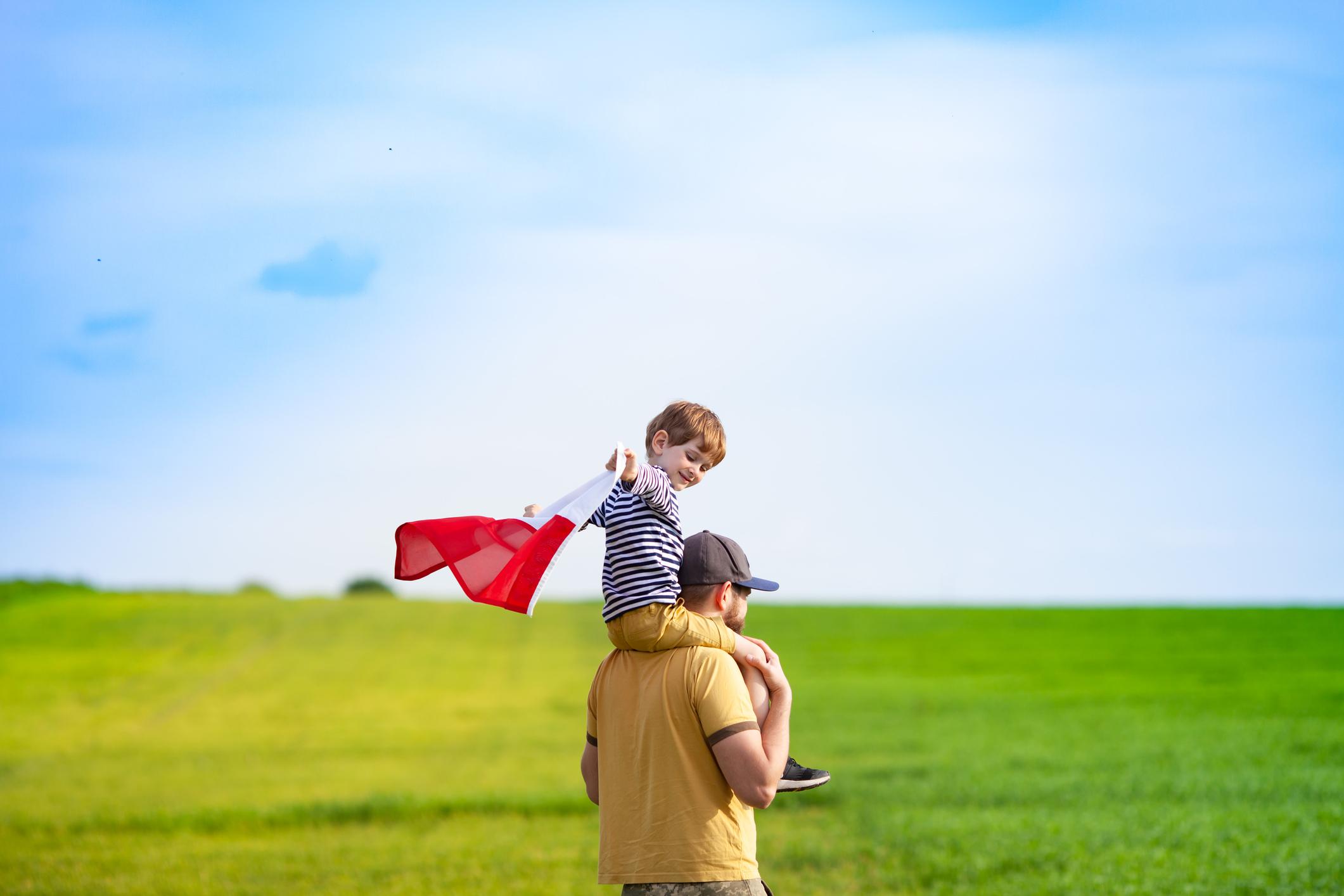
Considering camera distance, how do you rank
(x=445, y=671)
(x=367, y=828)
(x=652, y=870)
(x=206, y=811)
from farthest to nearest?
(x=445, y=671) → (x=206, y=811) → (x=367, y=828) → (x=652, y=870)

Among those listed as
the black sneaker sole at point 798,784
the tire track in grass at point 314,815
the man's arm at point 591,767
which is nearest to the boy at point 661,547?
the black sneaker sole at point 798,784

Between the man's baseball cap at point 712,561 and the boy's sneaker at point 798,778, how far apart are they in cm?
71

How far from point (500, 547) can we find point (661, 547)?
23.1 inches

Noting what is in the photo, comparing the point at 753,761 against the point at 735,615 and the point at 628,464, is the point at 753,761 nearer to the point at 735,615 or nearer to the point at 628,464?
the point at 735,615

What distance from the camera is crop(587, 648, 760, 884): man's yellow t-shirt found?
4.14m

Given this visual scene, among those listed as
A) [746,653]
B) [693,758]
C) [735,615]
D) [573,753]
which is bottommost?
[573,753]

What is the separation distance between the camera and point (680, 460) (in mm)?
4215

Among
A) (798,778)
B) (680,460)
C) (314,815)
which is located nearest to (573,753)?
(314,815)

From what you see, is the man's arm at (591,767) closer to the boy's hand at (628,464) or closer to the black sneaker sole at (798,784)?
the black sneaker sole at (798,784)

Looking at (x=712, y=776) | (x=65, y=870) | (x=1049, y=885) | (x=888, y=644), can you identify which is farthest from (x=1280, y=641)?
(x=712, y=776)

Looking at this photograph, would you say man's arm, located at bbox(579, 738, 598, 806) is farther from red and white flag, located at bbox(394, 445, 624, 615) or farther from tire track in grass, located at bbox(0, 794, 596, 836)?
tire track in grass, located at bbox(0, 794, 596, 836)

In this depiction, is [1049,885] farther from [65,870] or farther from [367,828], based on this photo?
[65,870]

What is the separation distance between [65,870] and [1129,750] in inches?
608

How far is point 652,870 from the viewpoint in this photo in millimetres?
4156
